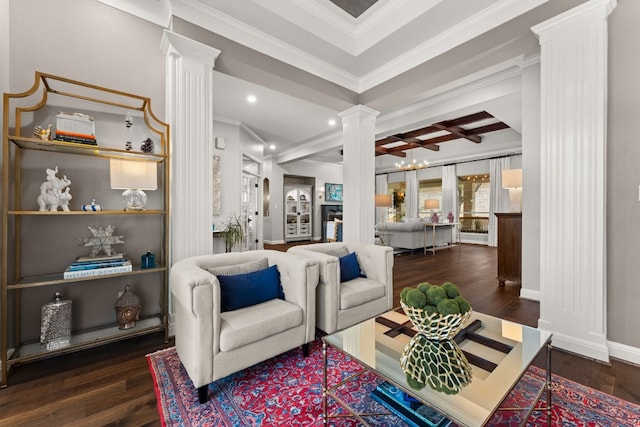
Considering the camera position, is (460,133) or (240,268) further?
(460,133)

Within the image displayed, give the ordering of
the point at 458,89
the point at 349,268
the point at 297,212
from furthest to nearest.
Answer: the point at 297,212 < the point at 458,89 < the point at 349,268

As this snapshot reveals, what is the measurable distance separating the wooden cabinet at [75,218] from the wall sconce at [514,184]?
432 centimetres

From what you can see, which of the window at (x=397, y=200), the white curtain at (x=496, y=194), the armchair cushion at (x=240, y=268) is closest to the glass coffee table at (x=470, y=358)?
the armchair cushion at (x=240, y=268)

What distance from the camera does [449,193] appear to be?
8875 millimetres

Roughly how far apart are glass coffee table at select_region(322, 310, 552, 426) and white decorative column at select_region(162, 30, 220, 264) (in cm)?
167

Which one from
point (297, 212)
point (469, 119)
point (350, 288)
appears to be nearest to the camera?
point (350, 288)

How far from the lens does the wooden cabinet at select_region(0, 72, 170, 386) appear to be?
6.33 ft

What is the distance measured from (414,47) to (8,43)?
3.65 metres

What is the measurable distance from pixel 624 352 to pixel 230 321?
2.89 m

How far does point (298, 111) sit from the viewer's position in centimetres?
514

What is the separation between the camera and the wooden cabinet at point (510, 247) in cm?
379

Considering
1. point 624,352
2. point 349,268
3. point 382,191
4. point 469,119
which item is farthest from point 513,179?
point 382,191

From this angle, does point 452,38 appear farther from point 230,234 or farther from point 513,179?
point 230,234

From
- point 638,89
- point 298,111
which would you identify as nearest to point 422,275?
point 638,89
